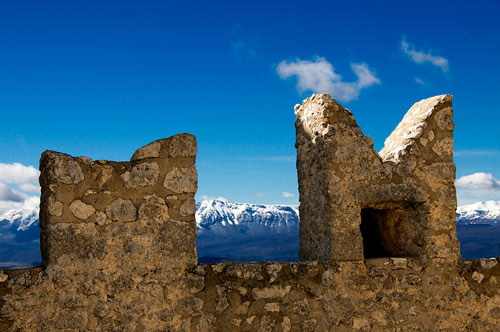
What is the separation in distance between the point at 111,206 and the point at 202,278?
957 millimetres

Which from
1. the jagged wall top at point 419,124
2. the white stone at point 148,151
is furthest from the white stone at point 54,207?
Result: the jagged wall top at point 419,124

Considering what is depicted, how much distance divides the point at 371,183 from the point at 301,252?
44.4 inches

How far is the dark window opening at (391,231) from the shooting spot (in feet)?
15.2

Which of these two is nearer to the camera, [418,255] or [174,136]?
[174,136]

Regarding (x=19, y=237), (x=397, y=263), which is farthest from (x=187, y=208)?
(x=19, y=237)

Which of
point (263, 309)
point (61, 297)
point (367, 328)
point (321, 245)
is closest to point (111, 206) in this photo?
point (61, 297)

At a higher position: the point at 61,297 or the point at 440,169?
the point at 440,169

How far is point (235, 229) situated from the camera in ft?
227

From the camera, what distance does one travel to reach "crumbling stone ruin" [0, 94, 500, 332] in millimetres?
3475

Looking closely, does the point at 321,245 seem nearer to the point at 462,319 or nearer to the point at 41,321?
the point at 462,319

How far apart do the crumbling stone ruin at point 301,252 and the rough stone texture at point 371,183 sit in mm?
13

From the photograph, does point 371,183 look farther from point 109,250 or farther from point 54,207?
point 54,207

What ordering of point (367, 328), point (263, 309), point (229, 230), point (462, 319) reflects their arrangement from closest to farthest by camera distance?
point (263, 309), point (367, 328), point (462, 319), point (229, 230)

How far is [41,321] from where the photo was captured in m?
3.31
